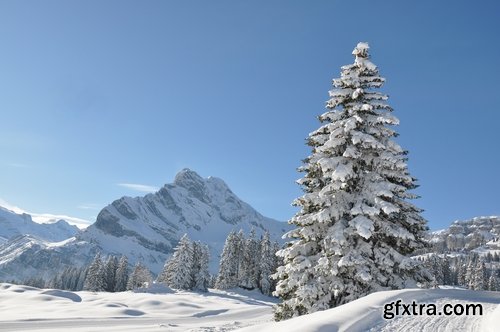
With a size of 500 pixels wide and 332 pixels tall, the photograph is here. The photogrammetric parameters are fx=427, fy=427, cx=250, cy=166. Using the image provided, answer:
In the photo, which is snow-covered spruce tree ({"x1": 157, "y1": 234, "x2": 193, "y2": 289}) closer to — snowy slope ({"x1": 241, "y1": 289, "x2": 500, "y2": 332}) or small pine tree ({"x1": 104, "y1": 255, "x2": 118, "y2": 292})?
small pine tree ({"x1": 104, "y1": 255, "x2": 118, "y2": 292})

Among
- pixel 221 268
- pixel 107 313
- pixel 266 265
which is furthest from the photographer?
pixel 221 268

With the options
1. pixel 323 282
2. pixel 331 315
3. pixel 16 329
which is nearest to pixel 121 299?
pixel 16 329

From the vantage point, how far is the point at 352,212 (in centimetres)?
1522

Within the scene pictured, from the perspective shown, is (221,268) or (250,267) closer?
(221,268)

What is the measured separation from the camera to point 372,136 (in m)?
16.1

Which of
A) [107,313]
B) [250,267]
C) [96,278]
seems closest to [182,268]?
[250,267]

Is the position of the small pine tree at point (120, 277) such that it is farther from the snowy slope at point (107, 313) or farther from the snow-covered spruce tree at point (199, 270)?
the snowy slope at point (107, 313)

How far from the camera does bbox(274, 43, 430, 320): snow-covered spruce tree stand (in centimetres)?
1488

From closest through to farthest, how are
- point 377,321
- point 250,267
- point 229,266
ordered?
1. point 377,321
2. point 229,266
3. point 250,267

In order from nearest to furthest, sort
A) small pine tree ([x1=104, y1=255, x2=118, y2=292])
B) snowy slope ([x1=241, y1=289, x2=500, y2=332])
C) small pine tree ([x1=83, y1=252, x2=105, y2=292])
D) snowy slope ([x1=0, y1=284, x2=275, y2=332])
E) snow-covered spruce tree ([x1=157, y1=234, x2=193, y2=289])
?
1. snowy slope ([x1=241, y1=289, x2=500, y2=332])
2. snowy slope ([x1=0, y1=284, x2=275, y2=332])
3. snow-covered spruce tree ([x1=157, y1=234, x2=193, y2=289])
4. small pine tree ([x1=83, y1=252, x2=105, y2=292])
5. small pine tree ([x1=104, y1=255, x2=118, y2=292])

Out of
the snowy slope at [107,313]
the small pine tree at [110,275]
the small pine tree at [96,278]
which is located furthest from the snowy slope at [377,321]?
the small pine tree at [110,275]

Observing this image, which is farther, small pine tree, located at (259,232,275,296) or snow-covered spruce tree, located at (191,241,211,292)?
small pine tree, located at (259,232,275,296)

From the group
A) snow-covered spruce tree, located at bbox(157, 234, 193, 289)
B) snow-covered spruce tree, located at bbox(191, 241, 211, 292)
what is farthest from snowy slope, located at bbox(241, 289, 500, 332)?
snow-covered spruce tree, located at bbox(191, 241, 211, 292)

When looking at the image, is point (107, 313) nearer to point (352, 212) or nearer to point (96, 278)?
point (352, 212)
